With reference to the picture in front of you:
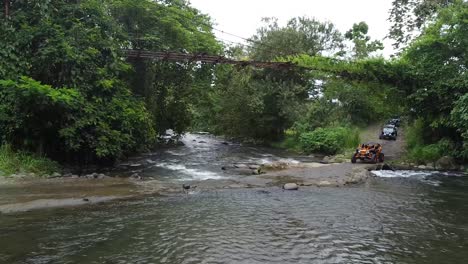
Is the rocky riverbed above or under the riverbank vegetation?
under

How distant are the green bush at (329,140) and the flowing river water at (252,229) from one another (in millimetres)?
13213

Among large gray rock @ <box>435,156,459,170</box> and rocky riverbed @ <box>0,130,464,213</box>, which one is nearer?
rocky riverbed @ <box>0,130,464,213</box>

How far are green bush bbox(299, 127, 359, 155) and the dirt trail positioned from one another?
2523mm

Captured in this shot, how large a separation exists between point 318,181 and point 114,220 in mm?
9232

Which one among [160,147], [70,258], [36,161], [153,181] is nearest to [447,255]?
[70,258]

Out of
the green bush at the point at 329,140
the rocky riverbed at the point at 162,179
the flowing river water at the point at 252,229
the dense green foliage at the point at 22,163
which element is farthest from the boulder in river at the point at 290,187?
the green bush at the point at 329,140

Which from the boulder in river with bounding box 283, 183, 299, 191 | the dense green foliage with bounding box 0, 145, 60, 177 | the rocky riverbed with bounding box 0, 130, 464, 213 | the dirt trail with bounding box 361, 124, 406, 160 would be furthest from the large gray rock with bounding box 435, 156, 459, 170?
the dense green foliage with bounding box 0, 145, 60, 177

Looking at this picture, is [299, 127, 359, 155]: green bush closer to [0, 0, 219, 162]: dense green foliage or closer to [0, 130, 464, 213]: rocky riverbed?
[0, 130, 464, 213]: rocky riverbed

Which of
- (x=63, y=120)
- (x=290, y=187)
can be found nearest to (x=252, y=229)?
(x=290, y=187)

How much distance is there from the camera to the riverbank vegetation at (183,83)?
1636 centimetres

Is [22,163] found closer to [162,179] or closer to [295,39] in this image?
[162,179]

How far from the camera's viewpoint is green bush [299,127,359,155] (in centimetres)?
2816

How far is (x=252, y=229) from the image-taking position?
9.77 meters

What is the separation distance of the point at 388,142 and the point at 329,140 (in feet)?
25.1
